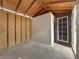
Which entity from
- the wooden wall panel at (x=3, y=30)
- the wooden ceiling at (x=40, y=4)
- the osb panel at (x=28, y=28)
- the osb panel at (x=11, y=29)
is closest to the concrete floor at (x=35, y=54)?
the wooden wall panel at (x=3, y=30)

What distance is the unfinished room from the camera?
207 inches

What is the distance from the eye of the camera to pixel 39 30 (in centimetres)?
910

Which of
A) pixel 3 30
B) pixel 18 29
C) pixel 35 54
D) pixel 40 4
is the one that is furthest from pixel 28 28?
pixel 35 54

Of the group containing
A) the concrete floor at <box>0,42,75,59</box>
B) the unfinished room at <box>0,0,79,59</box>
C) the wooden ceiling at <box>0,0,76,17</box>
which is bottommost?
the concrete floor at <box>0,42,75,59</box>

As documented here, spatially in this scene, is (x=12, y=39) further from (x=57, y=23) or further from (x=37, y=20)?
(x=57, y=23)

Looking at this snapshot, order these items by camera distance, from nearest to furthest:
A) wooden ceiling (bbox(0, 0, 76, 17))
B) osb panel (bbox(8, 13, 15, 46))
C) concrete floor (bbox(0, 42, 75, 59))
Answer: concrete floor (bbox(0, 42, 75, 59))
wooden ceiling (bbox(0, 0, 76, 17))
osb panel (bbox(8, 13, 15, 46))

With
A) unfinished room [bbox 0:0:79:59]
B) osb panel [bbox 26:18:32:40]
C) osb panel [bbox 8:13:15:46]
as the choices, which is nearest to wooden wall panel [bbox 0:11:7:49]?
unfinished room [bbox 0:0:79:59]

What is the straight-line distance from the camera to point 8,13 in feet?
21.0

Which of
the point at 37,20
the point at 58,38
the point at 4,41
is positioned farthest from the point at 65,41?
the point at 4,41

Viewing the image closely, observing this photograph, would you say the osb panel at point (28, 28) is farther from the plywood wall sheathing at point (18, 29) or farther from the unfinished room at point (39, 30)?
the plywood wall sheathing at point (18, 29)

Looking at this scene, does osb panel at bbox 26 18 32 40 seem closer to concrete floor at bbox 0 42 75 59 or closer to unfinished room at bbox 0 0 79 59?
unfinished room at bbox 0 0 79 59

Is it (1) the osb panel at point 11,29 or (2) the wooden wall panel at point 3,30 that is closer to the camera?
(2) the wooden wall panel at point 3,30

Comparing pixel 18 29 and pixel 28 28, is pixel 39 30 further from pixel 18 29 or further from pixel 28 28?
pixel 18 29

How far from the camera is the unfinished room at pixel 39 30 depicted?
17.2 feet
